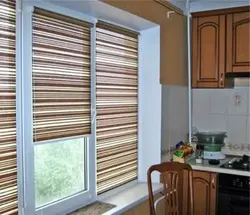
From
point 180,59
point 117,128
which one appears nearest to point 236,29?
point 180,59

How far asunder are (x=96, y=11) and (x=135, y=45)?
2.36ft

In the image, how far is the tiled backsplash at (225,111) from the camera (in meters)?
3.41

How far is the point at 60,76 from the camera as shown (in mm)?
2139

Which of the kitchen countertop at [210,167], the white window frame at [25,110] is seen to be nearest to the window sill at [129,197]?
the kitchen countertop at [210,167]

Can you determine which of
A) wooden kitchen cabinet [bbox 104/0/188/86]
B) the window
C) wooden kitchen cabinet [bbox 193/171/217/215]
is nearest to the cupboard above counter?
wooden kitchen cabinet [bbox 104/0/188/86]

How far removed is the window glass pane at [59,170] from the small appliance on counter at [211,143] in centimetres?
144

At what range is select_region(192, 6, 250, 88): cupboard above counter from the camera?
317 centimetres

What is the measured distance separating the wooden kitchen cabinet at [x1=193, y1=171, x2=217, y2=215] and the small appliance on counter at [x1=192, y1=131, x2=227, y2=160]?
29 cm

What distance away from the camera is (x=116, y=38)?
2.72 m

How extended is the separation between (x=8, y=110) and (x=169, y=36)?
1808mm

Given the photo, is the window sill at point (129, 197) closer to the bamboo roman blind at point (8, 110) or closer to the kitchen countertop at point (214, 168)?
the kitchen countertop at point (214, 168)

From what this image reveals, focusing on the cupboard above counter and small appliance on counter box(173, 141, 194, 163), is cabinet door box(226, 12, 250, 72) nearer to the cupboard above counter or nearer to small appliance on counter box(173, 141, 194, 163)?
the cupboard above counter

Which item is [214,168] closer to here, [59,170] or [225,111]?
[225,111]

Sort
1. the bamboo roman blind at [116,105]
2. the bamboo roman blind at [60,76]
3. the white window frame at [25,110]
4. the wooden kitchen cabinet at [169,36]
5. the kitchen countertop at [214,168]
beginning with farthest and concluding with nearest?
the kitchen countertop at [214,168], the wooden kitchen cabinet at [169,36], the bamboo roman blind at [116,105], the bamboo roman blind at [60,76], the white window frame at [25,110]
